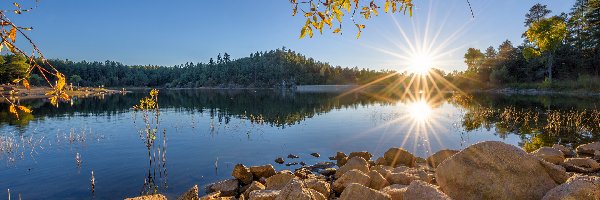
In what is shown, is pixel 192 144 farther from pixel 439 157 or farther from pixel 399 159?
pixel 439 157

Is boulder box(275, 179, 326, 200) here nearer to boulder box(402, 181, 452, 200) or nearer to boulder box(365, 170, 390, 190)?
boulder box(402, 181, 452, 200)

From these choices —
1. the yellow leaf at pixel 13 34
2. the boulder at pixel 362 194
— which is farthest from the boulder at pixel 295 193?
the yellow leaf at pixel 13 34

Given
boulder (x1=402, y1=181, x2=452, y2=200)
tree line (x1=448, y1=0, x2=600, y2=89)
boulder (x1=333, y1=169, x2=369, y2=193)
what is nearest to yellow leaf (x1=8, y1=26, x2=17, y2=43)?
boulder (x1=402, y1=181, x2=452, y2=200)

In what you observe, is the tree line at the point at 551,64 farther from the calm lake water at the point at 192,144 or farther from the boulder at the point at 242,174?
the boulder at the point at 242,174

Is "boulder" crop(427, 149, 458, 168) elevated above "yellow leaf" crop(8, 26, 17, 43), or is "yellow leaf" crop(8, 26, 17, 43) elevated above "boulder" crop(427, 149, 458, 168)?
"yellow leaf" crop(8, 26, 17, 43)

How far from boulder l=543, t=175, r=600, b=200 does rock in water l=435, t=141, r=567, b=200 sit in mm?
1271

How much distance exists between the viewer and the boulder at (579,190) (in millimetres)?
6629

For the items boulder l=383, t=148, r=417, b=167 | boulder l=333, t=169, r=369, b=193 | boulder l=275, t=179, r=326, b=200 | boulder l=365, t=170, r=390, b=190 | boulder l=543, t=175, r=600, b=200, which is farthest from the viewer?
boulder l=383, t=148, r=417, b=167

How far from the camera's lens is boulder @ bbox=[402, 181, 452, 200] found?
7.42 metres

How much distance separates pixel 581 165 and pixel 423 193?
11.4 meters

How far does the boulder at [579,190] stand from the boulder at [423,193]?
2001mm

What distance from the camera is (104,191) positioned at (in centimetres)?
1692

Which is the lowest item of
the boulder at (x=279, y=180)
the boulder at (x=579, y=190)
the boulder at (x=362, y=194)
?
the boulder at (x=279, y=180)

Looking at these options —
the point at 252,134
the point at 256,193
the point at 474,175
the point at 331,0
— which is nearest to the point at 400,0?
the point at 331,0
